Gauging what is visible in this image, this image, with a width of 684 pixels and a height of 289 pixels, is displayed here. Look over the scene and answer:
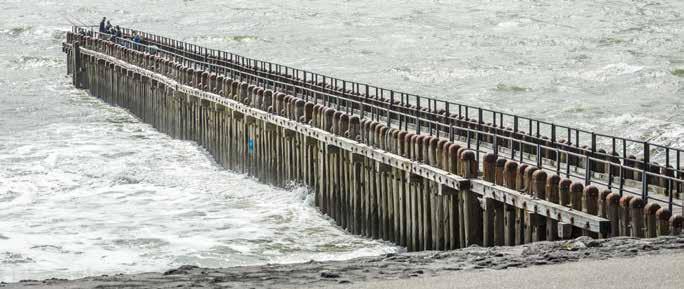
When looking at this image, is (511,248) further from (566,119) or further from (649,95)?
(649,95)

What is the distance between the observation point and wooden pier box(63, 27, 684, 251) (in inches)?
952

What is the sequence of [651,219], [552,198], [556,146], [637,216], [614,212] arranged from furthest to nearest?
1. [556,146]
2. [552,198]
3. [614,212]
4. [637,216]
5. [651,219]

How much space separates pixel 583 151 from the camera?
3105cm

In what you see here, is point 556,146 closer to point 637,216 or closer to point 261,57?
point 637,216

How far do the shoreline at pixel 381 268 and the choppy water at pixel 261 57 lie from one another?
9.14 meters

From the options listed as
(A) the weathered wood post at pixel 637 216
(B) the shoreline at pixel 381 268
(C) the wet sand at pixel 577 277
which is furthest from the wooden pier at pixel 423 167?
(C) the wet sand at pixel 577 277

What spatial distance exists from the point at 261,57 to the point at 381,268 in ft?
263

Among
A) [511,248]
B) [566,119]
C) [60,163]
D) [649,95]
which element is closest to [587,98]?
[649,95]

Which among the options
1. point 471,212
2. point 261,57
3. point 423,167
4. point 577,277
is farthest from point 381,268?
point 261,57

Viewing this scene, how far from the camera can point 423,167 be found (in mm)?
29953

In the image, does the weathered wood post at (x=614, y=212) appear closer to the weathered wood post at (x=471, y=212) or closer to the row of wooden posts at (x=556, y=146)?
the row of wooden posts at (x=556, y=146)

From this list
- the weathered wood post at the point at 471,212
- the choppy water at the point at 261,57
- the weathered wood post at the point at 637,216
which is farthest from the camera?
the choppy water at the point at 261,57

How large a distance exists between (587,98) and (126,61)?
78.3 ft

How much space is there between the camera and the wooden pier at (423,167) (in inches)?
952
